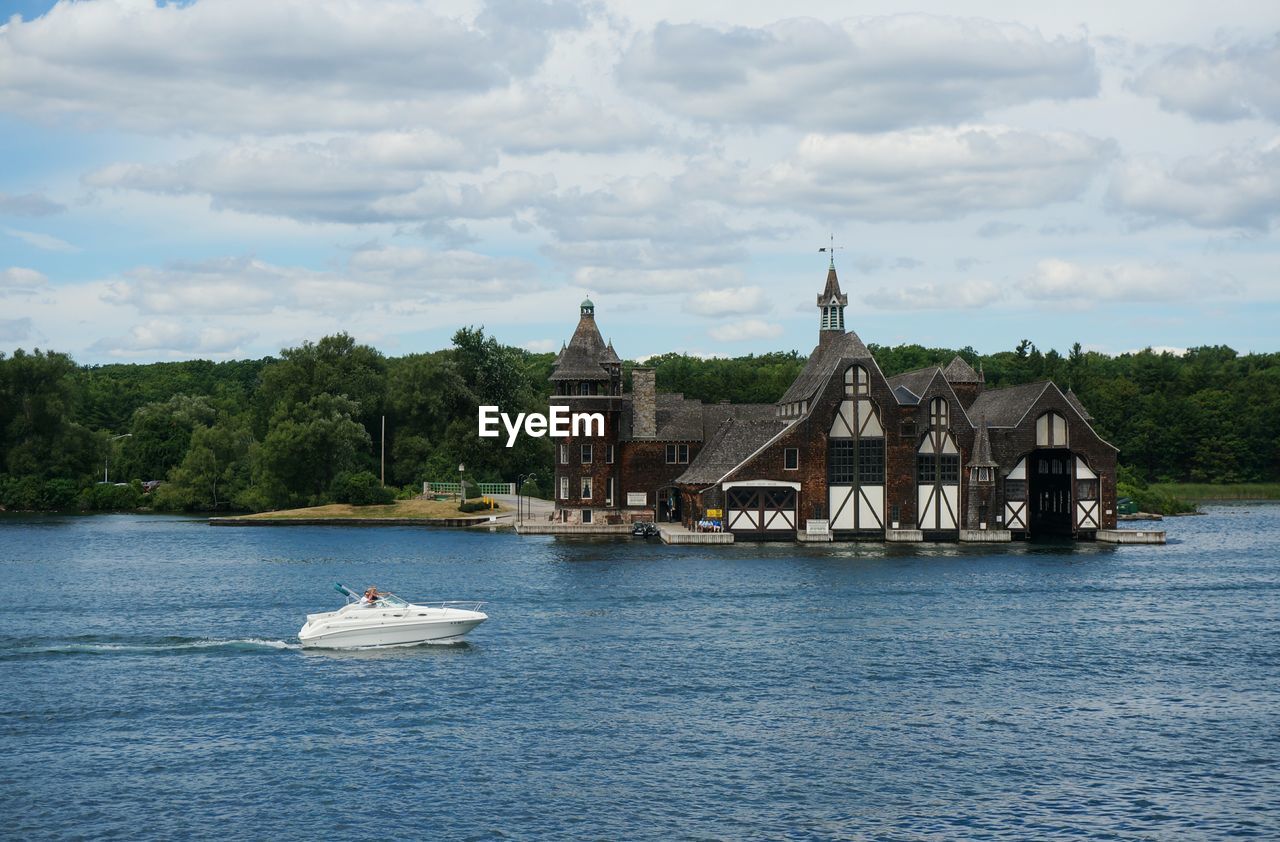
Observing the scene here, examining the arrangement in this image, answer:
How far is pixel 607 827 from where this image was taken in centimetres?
3241

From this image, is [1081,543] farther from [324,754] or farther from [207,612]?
[324,754]

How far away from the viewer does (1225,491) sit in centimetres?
18388

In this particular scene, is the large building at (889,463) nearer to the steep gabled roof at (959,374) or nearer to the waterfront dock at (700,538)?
the waterfront dock at (700,538)

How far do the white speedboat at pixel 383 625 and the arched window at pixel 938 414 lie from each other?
54044 mm

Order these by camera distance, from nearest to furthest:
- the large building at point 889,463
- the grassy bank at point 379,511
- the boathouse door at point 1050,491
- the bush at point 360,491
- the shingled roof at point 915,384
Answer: the large building at point 889,463, the shingled roof at point 915,384, the boathouse door at point 1050,491, the grassy bank at point 379,511, the bush at point 360,491

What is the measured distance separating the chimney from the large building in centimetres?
259

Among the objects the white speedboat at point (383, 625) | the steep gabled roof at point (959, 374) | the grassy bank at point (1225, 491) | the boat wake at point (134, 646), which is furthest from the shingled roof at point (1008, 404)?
the grassy bank at point (1225, 491)

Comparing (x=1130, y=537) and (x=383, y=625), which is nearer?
(x=383, y=625)

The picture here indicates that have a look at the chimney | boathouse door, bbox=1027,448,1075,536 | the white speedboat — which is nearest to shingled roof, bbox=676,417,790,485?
the chimney

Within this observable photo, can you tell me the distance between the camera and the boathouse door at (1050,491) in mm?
103562

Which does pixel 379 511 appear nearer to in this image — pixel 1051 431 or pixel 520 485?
pixel 520 485

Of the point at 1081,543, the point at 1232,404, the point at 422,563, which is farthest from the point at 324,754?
the point at 1232,404

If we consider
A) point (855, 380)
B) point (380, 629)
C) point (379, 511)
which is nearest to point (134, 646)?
point (380, 629)

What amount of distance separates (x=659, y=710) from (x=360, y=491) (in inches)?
3631
